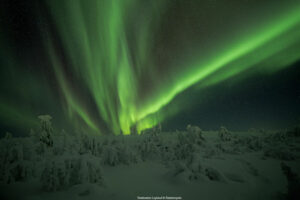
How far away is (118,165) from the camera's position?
7.58 meters

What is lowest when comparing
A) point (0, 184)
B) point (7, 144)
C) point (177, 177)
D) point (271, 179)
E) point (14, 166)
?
point (271, 179)

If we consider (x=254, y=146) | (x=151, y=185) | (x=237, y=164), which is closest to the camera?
(x=151, y=185)

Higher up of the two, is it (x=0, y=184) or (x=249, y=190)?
(x=0, y=184)

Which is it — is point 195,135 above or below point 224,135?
above

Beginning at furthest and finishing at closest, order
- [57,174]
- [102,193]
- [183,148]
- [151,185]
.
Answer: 1. [183,148]
2. [151,185]
3. [57,174]
4. [102,193]

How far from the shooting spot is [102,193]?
400cm

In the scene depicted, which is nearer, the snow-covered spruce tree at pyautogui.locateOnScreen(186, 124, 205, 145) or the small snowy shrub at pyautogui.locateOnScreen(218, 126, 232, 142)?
the snow-covered spruce tree at pyautogui.locateOnScreen(186, 124, 205, 145)

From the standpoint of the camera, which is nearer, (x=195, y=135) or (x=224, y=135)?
(x=195, y=135)

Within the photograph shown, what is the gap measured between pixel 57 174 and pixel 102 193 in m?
1.65

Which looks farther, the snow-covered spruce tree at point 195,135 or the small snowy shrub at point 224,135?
the small snowy shrub at point 224,135

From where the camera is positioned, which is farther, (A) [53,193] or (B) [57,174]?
(B) [57,174]

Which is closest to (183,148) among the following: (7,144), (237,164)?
(237,164)

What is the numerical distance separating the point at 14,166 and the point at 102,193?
3.76 m

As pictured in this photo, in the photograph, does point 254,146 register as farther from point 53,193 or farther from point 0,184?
point 0,184
